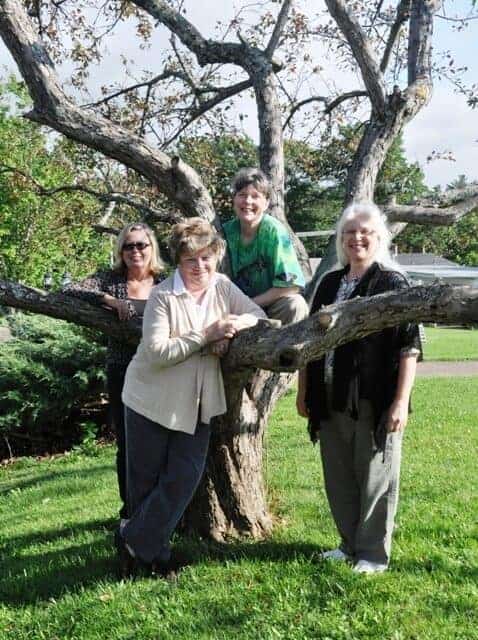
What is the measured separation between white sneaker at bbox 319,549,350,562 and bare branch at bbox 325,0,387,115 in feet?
11.3

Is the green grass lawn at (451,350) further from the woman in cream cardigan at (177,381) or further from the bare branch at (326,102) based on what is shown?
the woman in cream cardigan at (177,381)

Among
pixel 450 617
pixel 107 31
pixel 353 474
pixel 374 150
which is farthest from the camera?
pixel 107 31

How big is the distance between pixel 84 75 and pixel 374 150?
416cm

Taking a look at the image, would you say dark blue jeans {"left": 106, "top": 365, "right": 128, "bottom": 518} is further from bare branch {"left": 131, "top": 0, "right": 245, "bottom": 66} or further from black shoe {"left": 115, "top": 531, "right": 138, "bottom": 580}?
bare branch {"left": 131, "top": 0, "right": 245, "bottom": 66}

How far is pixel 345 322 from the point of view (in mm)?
3316

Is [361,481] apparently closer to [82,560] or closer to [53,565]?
[82,560]

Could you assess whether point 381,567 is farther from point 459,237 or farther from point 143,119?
point 459,237

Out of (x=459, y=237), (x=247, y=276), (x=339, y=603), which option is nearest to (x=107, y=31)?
(x=247, y=276)

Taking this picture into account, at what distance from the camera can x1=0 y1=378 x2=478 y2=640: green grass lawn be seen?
344 cm

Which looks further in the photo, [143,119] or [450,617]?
[143,119]

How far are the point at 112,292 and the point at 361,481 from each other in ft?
6.30

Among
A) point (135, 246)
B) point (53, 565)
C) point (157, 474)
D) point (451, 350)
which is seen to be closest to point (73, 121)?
point (135, 246)

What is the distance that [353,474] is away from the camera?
4.02m

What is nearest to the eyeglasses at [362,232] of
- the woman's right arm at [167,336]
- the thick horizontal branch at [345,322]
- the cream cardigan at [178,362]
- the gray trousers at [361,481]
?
the thick horizontal branch at [345,322]
